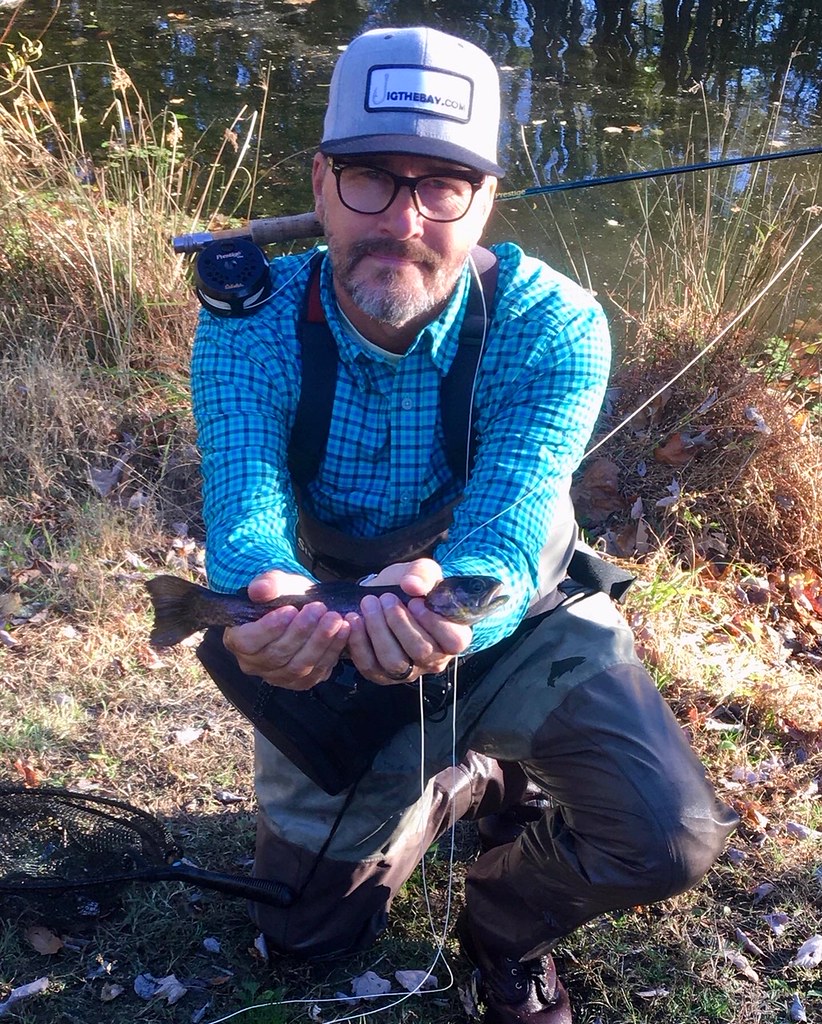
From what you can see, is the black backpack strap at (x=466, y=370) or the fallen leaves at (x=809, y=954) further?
the fallen leaves at (x=809, y=954)

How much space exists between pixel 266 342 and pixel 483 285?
2.07 ft

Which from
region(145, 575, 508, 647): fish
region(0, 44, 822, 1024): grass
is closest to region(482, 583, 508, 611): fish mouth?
region(145, 575, 508, 647): fish

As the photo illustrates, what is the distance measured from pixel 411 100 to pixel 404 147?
0.14 meters

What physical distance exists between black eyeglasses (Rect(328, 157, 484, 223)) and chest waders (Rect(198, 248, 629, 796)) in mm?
191

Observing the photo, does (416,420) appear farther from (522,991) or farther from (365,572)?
(522,991)

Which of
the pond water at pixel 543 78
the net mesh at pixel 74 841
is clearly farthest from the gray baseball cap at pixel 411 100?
the pond water at pixel 543 78

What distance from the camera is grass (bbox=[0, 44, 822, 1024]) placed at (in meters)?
2.95

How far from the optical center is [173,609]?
2518 mm

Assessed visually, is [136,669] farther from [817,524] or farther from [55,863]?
[817,524]

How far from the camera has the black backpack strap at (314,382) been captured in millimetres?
2773

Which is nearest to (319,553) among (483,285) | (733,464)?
(483,285)

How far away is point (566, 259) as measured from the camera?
7254 millimetres

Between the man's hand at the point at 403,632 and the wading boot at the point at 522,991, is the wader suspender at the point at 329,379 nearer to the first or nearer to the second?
the man's hand at the point at 403,632

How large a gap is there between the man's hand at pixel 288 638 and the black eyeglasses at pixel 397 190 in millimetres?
1053
